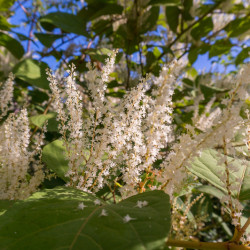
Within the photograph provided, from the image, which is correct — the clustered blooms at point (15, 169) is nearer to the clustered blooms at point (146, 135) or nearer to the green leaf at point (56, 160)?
the green leaf at point (56, 160)

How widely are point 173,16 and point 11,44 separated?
59.9 inches

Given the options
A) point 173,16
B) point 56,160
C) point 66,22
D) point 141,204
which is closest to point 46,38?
point 66,22

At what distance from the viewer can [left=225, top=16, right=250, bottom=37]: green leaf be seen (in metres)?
2.35

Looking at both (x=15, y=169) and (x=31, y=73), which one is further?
(x=31, y=73)

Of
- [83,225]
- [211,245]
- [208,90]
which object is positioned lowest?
[211,245]

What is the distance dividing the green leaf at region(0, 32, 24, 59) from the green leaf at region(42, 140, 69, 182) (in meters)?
1.23

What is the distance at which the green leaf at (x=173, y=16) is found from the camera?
2433mm

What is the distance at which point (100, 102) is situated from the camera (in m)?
0.87

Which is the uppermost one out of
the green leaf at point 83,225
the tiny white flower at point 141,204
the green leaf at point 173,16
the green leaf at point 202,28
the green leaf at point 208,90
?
Result: the green leaf at point 173,16

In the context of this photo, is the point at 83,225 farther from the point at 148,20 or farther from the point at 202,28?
the point at 202,28

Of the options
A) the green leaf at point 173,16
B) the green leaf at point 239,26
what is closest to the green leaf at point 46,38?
the green leaf at point 173,16

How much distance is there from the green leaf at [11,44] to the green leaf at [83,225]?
1.69m

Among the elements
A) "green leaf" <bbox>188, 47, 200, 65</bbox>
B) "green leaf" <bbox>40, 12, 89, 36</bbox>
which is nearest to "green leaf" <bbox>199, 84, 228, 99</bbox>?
"green leaf" <bbox>188, 47, 200, 65</bbox>

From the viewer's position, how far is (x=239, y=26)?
93.8 inches
